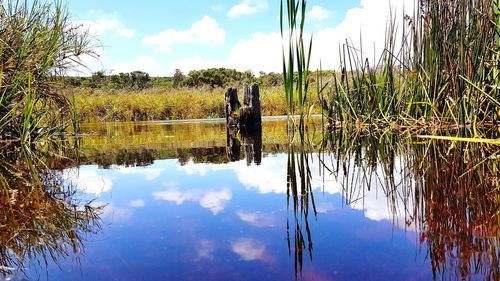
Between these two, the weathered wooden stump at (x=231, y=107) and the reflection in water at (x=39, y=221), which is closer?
the reflection in water at (x=39, y=221)

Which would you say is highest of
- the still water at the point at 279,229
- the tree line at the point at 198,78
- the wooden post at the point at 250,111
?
the tree line at the point at 198,78

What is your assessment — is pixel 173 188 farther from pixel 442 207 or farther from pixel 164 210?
pixel 442 207

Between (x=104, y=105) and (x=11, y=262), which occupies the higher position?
(x=104, y=105)

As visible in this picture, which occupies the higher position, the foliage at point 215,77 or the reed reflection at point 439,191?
the foliage at point 215,77

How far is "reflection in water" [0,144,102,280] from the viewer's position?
98cm

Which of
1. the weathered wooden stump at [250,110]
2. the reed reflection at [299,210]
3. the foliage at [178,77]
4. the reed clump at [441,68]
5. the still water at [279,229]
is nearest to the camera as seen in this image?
the still water at [279,229]

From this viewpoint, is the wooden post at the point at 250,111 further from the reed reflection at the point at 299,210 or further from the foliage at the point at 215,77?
the foliage at the point at 215,77

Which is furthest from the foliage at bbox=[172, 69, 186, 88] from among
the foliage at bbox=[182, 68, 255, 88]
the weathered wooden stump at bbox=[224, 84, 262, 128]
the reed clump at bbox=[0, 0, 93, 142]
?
the reed clump at bbox=[0, 0, 93, 142]

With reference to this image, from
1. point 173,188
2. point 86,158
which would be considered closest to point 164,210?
point 173,188

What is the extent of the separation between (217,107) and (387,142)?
10073 millimetres

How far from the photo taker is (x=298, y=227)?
45.4 inches

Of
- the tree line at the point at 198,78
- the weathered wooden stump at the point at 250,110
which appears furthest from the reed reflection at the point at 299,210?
the tree line at the point at 198,78

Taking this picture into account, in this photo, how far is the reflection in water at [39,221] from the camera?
3.23ft

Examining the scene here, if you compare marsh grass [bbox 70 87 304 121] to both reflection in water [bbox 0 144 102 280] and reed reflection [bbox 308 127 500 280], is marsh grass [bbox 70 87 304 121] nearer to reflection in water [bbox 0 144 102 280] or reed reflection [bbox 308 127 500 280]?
reed reflection [bbox 308 127 500 280]
